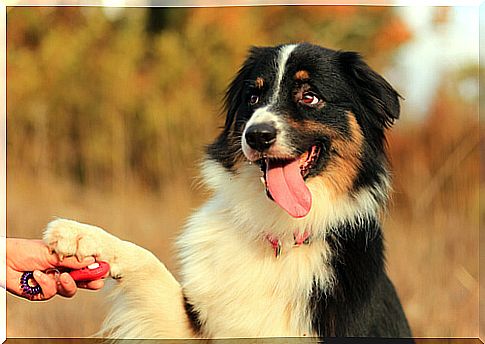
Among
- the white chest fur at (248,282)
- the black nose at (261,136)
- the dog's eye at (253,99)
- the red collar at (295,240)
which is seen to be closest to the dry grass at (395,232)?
the white chest fur at (248,282)

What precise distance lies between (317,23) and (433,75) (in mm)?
1000

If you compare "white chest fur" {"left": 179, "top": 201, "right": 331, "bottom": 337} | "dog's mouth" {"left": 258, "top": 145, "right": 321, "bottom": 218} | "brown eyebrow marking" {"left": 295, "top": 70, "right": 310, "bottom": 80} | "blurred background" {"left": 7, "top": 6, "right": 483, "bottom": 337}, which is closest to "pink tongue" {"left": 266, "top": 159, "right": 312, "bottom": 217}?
"dog's mouth" {"left": 258, "top": 145, "right": 321, "bottom": 218}

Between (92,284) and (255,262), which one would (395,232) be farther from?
(92,284)

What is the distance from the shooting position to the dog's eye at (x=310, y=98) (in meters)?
2.87

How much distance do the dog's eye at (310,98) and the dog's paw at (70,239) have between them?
1091 millimetres

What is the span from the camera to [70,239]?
8.50 feet

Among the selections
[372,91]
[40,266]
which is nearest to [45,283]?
[40,266]

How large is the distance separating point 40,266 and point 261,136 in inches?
42.9

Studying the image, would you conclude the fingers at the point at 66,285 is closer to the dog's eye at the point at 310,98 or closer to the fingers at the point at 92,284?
the fingers at the point at 92,284

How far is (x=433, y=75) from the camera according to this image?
4.62 m

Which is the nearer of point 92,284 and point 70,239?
point 70,239

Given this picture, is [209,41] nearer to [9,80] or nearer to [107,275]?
[9,80]

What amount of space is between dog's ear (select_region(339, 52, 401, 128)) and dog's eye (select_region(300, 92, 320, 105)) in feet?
0.76

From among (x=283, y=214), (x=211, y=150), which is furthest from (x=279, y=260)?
(x=211, y=150)
